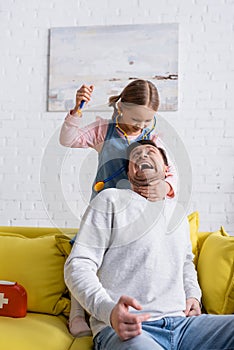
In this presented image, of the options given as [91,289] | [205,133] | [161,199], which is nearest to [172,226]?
[161,199]

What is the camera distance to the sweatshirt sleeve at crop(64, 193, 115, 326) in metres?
1.30

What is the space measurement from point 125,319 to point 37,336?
0.49 metres

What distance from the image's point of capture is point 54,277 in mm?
1836

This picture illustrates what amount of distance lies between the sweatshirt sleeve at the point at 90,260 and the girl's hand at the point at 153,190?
12 cm

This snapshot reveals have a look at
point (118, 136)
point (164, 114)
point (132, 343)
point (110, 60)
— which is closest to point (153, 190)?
point (118, 136)

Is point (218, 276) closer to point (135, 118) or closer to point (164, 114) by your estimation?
point (135, 118)

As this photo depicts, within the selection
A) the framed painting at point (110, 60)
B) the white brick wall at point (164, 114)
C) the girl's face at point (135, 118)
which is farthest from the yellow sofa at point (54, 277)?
the framed painting at point (110, 60)

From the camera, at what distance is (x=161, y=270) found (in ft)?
4.84

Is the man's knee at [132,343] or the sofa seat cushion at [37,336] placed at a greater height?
the man's knee at [132,343]

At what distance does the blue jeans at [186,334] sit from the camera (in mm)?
1355

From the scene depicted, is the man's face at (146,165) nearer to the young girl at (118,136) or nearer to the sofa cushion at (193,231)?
the young girl at (118,136)

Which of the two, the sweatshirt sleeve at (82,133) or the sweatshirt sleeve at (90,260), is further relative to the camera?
the sweatshirt sleeve at (82,133)

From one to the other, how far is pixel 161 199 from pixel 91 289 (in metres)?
0.38

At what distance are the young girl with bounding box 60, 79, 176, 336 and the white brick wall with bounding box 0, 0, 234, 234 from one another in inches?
68.3
